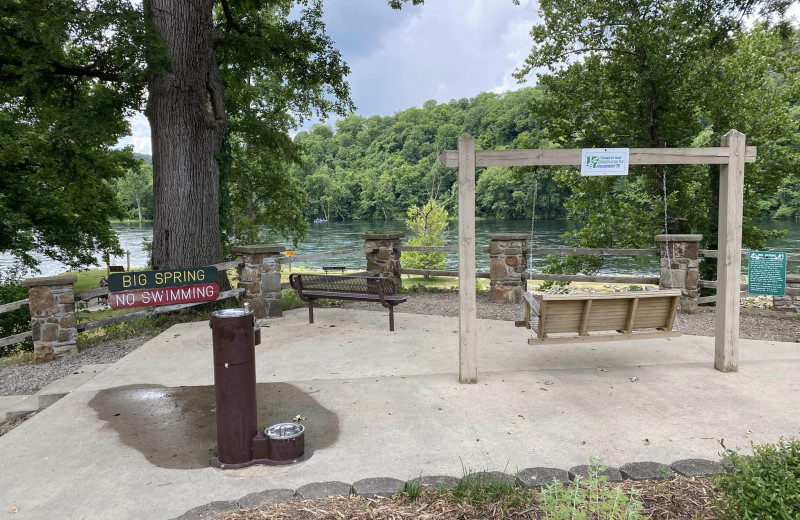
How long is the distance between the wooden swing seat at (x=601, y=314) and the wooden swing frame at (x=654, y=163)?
20cm

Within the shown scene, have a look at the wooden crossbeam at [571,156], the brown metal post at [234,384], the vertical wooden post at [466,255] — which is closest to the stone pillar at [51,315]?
the brown metal post at [234,384]

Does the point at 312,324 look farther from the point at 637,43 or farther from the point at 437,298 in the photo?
the point at 637,43

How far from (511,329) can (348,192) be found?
67.9 meters

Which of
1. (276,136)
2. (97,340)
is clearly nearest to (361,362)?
(97,340)

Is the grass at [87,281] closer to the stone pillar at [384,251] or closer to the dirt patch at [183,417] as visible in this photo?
the stone pillar at [384,251]

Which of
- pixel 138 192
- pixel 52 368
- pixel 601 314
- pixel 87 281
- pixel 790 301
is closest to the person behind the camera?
pixel 601 314

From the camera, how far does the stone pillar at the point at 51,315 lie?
241 inches

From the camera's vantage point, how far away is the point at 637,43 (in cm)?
1095

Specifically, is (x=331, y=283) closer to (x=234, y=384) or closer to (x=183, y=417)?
(x=183, y=417)

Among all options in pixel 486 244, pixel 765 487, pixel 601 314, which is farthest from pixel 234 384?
pixel 486 244

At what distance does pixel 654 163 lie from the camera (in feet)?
14.9

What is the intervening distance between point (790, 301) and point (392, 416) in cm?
813

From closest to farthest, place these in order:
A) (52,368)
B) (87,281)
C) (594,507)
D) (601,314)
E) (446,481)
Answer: (594,507) < (446,481) < (601,314) < (52,368) < (87,281)

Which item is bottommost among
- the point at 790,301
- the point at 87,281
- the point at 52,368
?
the point at 87,281
